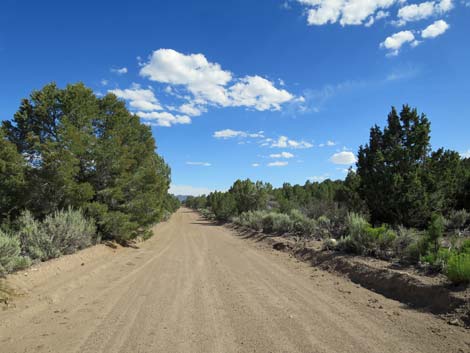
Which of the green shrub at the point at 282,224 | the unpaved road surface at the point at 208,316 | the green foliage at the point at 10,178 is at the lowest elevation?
the unpaved road surface at the point at 208,316

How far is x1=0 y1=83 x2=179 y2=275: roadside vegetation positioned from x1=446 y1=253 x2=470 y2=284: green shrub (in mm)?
9661

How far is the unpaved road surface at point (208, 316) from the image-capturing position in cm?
461

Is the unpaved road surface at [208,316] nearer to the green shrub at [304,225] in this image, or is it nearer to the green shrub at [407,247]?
the green shrub at [407,247]

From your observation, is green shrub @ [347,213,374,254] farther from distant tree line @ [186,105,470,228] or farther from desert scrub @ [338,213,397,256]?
distant tree line @ [186,105,470,228]

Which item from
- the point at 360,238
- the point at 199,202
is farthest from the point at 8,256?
the point at 199,202

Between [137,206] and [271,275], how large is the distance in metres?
9.36

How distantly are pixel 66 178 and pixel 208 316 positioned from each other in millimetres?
8678

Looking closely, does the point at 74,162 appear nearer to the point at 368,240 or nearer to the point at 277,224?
the point at 368,240

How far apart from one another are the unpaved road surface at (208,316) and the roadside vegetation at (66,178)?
4.23ft

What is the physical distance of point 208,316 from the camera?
5.81 meters

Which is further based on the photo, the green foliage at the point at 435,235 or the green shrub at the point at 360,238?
the green shrub at the point at 360,238

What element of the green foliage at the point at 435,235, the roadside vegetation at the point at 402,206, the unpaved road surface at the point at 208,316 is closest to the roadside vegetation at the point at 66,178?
the unpaved road surface at the point at 208,316

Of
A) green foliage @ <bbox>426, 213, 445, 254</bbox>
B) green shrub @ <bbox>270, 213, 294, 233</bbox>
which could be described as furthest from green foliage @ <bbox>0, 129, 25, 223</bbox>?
green shrub @ <bbox>270, 213, 294, 233</bbox>

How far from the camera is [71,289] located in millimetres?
7914
